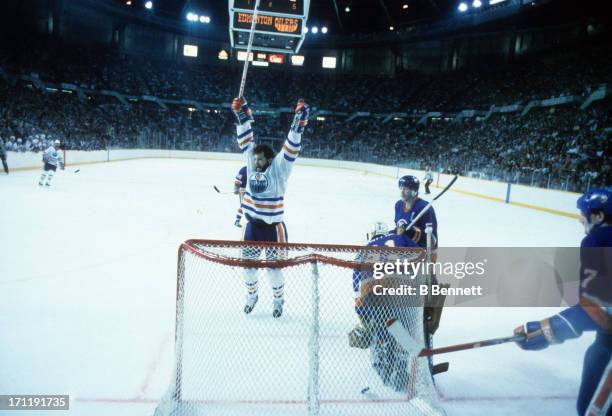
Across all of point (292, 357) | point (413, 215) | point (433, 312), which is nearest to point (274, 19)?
point (413, 215)

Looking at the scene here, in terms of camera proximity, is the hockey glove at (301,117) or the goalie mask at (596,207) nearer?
the goalie mask at (596,207)

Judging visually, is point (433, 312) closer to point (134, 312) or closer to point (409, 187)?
point (409, 187)

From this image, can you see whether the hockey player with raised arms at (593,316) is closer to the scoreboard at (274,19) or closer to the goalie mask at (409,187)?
the goalie mask at (409,187)

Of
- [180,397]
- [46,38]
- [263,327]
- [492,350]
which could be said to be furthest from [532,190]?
[46,38]

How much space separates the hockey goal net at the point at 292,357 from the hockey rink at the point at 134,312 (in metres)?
0.08

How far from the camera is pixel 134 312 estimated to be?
382cm

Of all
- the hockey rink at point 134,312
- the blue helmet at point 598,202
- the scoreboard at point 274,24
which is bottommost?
the hockey rink at point 134,312

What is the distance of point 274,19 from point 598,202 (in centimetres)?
1006

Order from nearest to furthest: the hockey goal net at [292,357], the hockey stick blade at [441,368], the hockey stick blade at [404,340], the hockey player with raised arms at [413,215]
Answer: the hockey stick blade at [404,340], the hockey goal net at [292,357], the hockey stick blade at [441,368], the hockey player with raised arms at [413,215]

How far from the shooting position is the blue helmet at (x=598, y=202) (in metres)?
1.78

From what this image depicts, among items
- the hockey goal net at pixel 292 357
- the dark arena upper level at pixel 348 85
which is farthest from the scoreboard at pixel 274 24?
the hockey goal net at pixel 292 357

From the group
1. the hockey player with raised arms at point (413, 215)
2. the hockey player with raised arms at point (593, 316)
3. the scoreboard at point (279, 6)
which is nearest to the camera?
the hockey player with raised arms at point (593, 316)

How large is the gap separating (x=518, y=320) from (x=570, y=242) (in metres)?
4.46

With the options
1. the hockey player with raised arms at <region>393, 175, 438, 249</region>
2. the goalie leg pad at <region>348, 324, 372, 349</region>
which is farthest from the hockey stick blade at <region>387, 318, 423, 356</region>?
the hockey player with raised arms at <region>393, 175, 438, 249</region>
